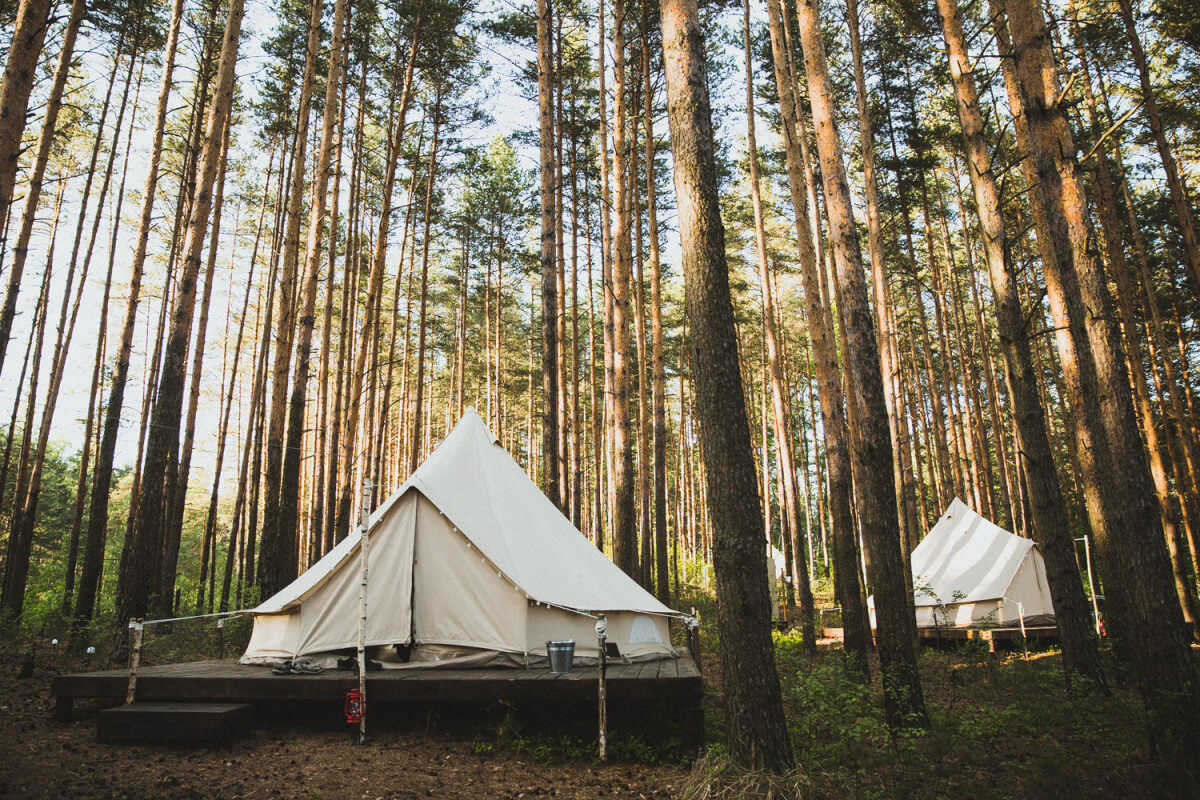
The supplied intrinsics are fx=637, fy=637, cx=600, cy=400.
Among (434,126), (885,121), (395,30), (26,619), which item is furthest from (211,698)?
(885,121)

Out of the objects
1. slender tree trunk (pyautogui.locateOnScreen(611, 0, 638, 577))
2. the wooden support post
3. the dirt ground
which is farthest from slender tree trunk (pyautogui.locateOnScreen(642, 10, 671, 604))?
the wooden support post

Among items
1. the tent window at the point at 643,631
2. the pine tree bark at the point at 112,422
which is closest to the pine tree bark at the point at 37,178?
the pine tree bark at the point at 112,422

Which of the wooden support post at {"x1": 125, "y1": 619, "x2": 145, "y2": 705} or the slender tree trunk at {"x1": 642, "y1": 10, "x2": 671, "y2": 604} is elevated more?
the slender tree trunk at {"x1": 642, "y1": 10, "x2": 671, "y2": 604}

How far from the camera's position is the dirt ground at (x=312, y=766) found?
160 inches

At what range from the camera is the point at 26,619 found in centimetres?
1065

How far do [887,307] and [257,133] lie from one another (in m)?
15.6

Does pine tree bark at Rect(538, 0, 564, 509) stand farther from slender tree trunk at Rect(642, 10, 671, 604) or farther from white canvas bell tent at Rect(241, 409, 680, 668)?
white canvas bell tent at Rect(241, 409, 680, 668)

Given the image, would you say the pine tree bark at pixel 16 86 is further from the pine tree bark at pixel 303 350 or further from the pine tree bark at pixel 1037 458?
the pine tree bark at pixel 1037 458

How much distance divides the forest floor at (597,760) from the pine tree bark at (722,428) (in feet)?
1.21

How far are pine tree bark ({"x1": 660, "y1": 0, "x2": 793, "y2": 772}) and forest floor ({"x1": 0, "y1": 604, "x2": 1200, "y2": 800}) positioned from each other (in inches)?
14.5


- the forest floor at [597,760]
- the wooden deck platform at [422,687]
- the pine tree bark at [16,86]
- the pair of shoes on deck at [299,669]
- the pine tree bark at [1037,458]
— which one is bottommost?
the forest floor at [597,760]

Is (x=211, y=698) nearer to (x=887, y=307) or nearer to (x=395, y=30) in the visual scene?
(x=887, y=307)

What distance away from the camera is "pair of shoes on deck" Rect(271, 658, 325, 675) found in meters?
5.65

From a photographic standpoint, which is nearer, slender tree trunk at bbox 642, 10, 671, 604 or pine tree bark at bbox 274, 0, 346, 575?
pine tree bark at bbox 274, 0, 346, 575
